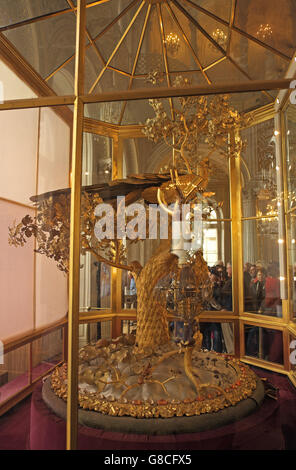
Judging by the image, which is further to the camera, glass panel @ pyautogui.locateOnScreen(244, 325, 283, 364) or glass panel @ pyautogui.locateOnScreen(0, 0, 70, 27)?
glass panel @ pyautogui.locateOnScreen(0, 0, 70, 27)

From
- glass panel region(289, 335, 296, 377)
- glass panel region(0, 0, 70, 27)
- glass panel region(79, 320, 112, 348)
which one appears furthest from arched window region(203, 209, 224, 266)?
glass panel region(0, 0, 70, 27)

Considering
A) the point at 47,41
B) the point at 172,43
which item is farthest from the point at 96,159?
the point at 172,43

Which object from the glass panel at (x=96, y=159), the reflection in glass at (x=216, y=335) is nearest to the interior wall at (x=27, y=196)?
the glass panel at (x=96, y=159)

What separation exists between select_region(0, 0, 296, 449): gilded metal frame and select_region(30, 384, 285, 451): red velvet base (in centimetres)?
7

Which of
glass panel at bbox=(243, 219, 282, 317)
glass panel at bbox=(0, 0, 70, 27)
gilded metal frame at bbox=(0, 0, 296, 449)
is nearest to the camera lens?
gilded metal frame at bbox=(0, 0, 296, 449)

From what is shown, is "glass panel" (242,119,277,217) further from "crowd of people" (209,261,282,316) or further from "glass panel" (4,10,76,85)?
"glass panel" (4,10,76,85)

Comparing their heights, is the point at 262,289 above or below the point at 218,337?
above

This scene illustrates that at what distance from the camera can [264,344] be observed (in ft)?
4.70

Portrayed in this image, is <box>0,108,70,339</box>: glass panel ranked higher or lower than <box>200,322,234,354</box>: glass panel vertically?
higher

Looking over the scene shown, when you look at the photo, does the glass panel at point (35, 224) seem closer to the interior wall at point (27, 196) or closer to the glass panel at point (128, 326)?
the interior wall at point (27, 196)

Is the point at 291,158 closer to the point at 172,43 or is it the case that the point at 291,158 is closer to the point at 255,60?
the point at 255,60

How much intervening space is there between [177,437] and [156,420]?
104 mm

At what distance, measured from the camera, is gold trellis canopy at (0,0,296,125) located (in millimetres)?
1435

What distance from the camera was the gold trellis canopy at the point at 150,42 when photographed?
1.43m
